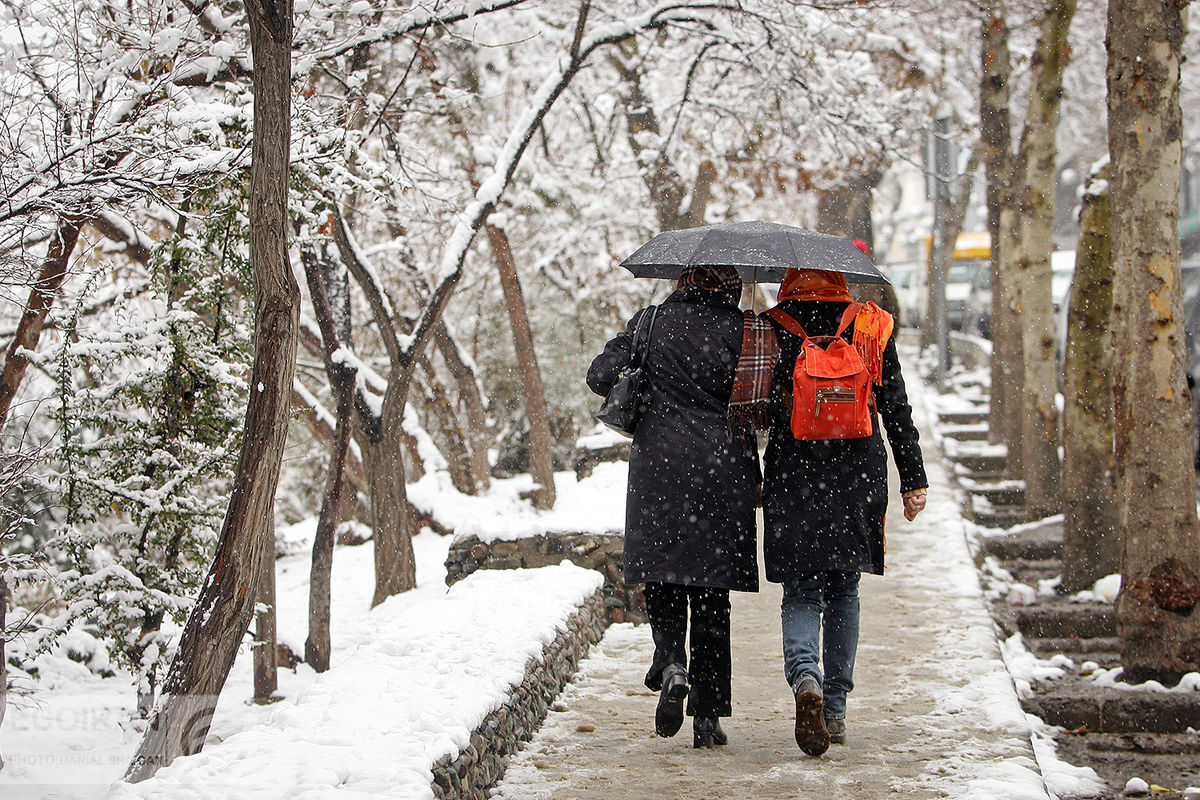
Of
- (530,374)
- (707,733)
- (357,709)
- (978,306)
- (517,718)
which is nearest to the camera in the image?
(357,709)

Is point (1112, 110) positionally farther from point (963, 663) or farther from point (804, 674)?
point (804, 674)

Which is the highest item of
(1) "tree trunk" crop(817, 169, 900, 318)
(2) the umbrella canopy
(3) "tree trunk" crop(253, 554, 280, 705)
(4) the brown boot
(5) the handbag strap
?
(1) "tree trunk" crop(817, 169, 900, 318)

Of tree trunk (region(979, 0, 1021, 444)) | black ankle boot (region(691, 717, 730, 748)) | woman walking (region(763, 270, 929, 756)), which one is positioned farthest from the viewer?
tree trunk (region(979, 0, 1021, 444))

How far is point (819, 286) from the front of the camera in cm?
452

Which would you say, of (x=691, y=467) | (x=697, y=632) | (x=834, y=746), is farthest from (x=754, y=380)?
(x=834, y=746)

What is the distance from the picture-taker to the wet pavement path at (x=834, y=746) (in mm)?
4219

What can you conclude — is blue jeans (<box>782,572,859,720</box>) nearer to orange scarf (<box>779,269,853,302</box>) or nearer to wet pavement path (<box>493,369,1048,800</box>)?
wet pavement path (<box>493,369,1048,800</box>)

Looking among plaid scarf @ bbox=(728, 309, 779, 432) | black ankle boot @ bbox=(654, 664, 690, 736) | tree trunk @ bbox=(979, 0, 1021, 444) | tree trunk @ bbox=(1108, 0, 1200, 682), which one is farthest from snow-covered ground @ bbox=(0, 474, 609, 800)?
tree trunk @ bbox=(979, 0, 1021, 444)

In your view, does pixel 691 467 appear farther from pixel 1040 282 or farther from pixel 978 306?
pixel 978 306

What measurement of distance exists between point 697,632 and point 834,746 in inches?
31.5

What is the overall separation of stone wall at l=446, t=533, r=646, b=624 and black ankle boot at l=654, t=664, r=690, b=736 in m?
3.02

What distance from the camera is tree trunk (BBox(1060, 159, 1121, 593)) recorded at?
9.22 metres

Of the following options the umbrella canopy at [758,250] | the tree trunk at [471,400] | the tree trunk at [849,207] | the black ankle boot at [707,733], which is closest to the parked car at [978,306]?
the tree trunk at [849,207]

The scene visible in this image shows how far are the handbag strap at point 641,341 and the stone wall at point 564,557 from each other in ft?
10.1
